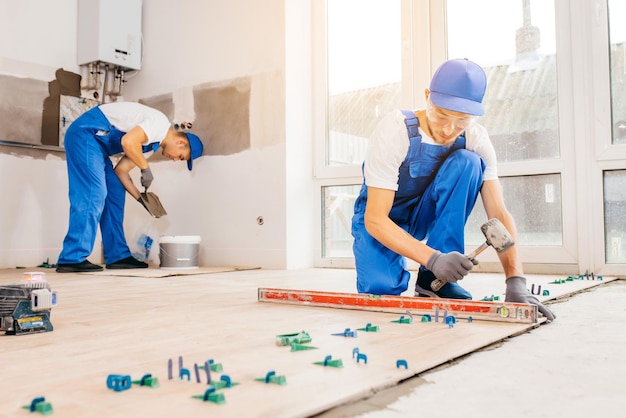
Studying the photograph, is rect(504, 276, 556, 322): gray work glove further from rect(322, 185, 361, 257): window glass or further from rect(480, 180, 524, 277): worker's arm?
rect(322, 185, 361, 257): window glass

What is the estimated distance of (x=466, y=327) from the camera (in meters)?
1.50

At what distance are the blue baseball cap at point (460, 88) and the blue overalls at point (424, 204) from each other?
210 mm

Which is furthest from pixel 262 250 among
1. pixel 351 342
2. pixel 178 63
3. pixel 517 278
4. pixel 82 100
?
pixel 351 342

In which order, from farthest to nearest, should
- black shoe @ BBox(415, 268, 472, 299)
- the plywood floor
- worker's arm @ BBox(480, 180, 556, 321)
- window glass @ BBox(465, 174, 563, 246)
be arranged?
window glass @ BBox(465, 174, 563, 246)
black shoe @ BBox(415, 268, 472, 299)
worker's arm @ BBox(480, 180, 556, 321)
the plywood floor

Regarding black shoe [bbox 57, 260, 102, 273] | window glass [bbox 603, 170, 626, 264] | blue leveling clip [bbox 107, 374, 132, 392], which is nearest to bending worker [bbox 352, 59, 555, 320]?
blue leveling clip [bbox 107, 374, 132, 392]

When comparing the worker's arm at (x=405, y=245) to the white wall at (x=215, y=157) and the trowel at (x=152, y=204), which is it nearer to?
the white wall at (x=215, y=157)

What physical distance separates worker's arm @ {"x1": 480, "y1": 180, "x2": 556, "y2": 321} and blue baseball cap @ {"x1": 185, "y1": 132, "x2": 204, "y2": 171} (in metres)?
2.65

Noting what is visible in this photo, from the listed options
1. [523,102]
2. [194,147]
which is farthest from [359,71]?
[194,147]

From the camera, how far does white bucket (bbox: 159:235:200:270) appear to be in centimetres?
398

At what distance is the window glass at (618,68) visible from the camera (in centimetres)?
327

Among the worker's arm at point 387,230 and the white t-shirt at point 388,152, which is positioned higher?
the white t-shirt at point 388,152

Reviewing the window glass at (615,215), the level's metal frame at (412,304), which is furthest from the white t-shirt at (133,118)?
the window glass at (615,215)

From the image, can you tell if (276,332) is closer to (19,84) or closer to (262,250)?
(262,250)

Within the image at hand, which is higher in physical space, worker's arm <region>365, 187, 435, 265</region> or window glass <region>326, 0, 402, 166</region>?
window glass <region>326, 0, 402, 166</region>
